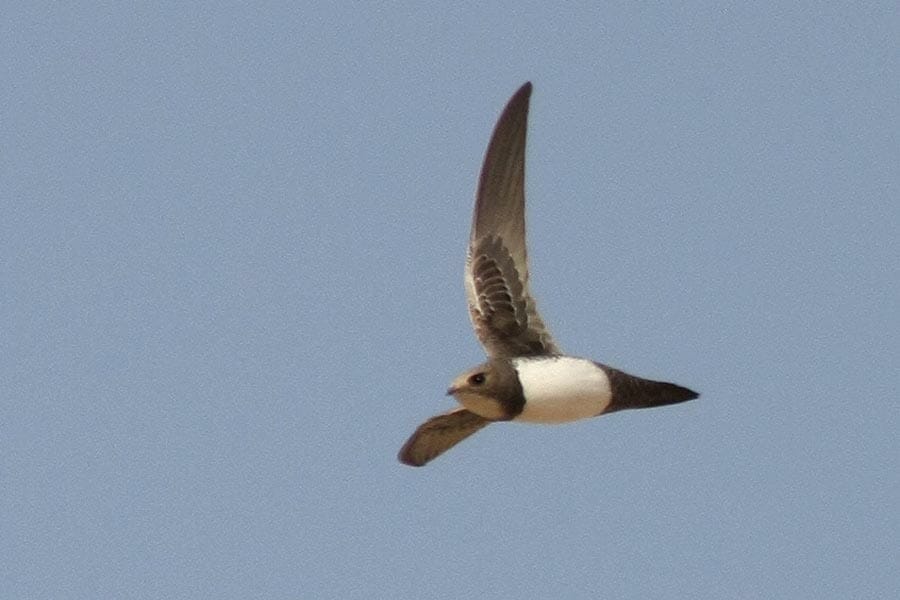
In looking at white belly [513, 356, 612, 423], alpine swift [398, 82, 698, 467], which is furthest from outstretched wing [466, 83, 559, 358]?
white belly [513, 356, 612, 423]

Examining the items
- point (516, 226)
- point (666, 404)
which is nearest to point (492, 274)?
point (516, 226)

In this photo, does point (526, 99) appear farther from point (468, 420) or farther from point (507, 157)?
point (468, 420)

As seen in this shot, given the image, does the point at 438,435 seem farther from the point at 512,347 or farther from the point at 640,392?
the point at 640,392

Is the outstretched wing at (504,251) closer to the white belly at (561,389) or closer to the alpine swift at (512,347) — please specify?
the alpine swift at (512,347)

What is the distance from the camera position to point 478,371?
17.7 m

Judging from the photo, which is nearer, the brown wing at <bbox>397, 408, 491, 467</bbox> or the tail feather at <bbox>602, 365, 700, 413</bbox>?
the tail feather at <bbox>602, 365, 700, 413</bbox>

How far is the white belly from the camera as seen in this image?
58.8 feet

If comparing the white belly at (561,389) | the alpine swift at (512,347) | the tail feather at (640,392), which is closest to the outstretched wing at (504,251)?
the alpine swift at (512,347)

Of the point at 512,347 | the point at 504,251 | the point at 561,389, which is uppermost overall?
the point at 504,251

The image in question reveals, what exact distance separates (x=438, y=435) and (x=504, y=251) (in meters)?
1.59

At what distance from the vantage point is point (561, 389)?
17984mm

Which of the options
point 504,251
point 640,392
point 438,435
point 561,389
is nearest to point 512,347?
point 561,389

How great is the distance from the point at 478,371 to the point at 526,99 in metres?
2.32

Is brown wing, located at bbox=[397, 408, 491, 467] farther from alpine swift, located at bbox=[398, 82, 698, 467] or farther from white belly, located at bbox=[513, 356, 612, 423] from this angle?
white belly, located at bbox=[513, 356, 612, 423]
